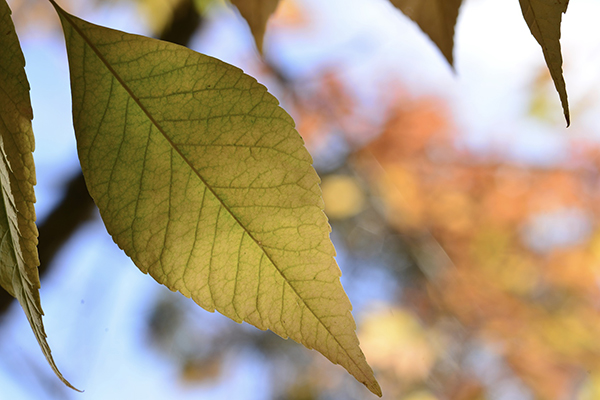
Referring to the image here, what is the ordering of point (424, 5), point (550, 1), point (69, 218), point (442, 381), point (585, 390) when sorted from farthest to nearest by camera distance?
point (442, 381) → point (585, 390) → point (69, 218) → point (424, 5) → point (550, 1)

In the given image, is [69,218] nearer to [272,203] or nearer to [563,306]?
[272,203]

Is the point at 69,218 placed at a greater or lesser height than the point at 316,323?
lesser

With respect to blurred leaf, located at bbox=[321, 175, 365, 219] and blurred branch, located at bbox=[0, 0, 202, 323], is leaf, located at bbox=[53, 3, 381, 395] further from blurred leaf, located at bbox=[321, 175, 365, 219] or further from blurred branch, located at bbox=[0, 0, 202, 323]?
blurred leaf, located at bbox=[321, 175, 365, 219]

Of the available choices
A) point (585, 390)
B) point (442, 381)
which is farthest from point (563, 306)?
point (442, 381)

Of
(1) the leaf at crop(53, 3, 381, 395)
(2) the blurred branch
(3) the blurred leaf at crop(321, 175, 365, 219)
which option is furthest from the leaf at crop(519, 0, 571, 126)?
(3) the blurred leaf at crop(321, 175, 365, 219)

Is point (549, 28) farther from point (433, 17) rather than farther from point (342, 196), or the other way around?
point (342, 196)

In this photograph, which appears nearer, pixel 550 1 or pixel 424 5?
pixel 550 1
